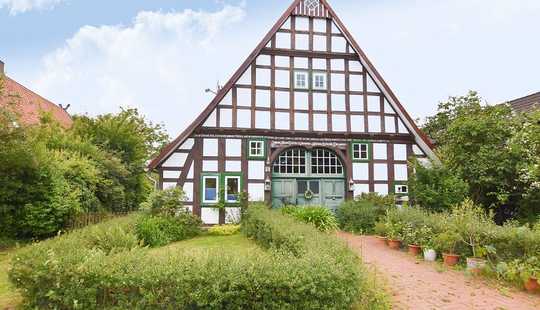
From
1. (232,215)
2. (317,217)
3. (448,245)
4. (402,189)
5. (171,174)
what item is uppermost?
(171,174)

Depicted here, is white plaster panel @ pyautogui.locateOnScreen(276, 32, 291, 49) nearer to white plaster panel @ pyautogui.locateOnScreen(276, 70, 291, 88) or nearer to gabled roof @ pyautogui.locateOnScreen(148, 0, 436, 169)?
gabled roof @ pyautogui.locateOnScreen(148, 0, 436, 169)

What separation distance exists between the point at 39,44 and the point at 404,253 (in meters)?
14.7

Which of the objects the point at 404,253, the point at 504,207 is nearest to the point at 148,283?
the point at 404,253

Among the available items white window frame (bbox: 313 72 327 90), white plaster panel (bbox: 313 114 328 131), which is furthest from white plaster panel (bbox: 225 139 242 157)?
white window frame (bbox: 313 72 327 90)

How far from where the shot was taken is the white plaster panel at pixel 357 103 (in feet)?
48.0

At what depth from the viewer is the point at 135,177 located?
1981 cm

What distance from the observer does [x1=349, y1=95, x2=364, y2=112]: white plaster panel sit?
14.6 metres

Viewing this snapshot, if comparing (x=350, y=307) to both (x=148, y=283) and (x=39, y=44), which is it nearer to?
(x=148, y=283)

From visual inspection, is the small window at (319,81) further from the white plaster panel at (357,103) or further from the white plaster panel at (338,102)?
the white plaster panel at (357,103)

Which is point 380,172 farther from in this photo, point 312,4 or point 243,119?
point 312,4

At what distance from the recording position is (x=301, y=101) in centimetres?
1437

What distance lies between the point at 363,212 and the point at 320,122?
164 inches

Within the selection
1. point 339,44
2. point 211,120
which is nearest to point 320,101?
point 339,44

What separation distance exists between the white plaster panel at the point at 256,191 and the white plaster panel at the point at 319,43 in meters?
6.43
